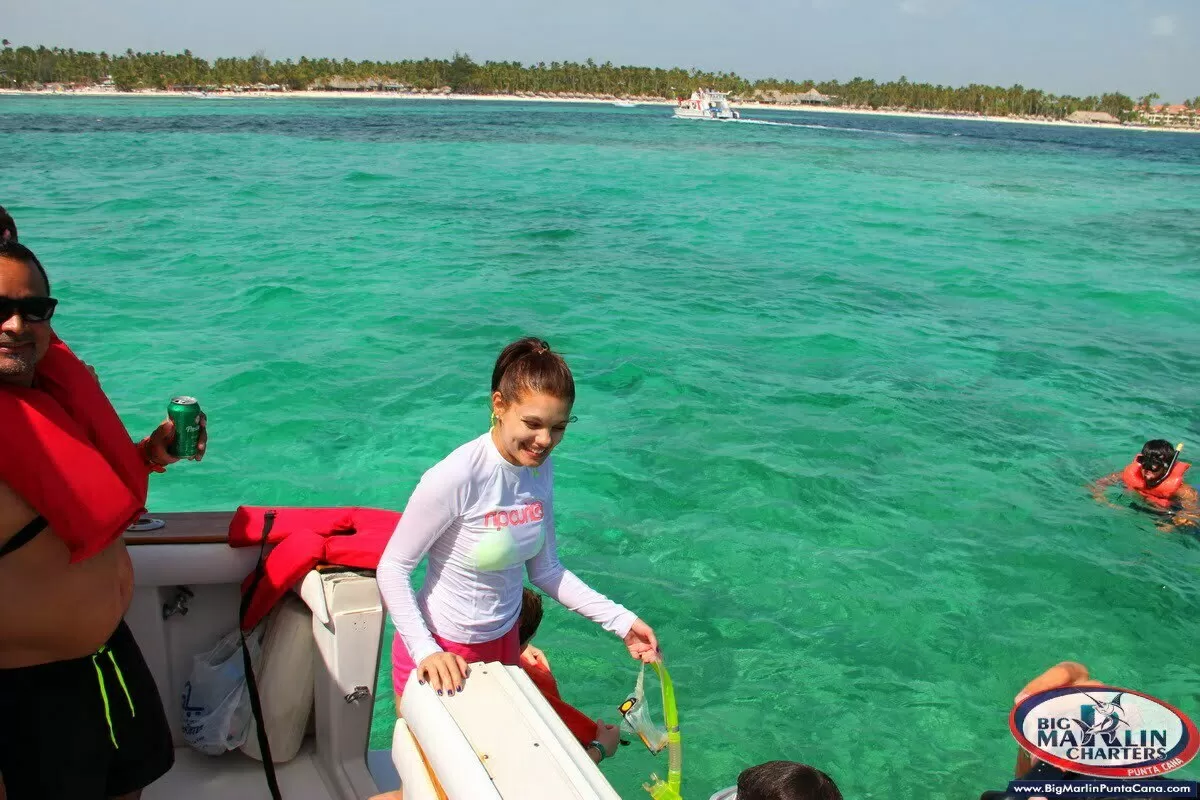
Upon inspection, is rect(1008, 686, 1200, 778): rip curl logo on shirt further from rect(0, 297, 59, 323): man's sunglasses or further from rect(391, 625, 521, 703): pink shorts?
rect(0, 297, 59, 323): man's sunglasses

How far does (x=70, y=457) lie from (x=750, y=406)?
292 inches

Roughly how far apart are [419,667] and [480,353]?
8664 mm

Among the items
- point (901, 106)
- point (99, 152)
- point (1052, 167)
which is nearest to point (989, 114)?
point (901, 106)

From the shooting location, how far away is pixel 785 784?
2086 millimetres

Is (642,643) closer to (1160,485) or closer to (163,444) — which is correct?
(163,444)

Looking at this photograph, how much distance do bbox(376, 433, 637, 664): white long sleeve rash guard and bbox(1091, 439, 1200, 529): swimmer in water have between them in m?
5.56

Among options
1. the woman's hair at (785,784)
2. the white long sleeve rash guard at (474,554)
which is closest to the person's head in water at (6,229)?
the white long sleeve rash guard at (474,554)

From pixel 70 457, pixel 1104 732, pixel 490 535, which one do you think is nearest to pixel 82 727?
pixel 70 457

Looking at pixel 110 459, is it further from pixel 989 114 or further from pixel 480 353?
pixel 989 114

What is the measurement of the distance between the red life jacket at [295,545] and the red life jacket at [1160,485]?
610 cm

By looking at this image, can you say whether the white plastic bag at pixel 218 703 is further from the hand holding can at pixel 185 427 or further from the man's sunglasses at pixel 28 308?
the man's sunglasses at pixel 28 308

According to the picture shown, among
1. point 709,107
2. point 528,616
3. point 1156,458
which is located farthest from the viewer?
point 709,107

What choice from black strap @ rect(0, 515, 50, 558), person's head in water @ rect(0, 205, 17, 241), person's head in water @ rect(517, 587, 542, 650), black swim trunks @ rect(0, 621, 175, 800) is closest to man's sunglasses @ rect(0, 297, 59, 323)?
person's head in water @ rect(0, 205, 17, 241)

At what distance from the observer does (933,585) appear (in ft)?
19.7
